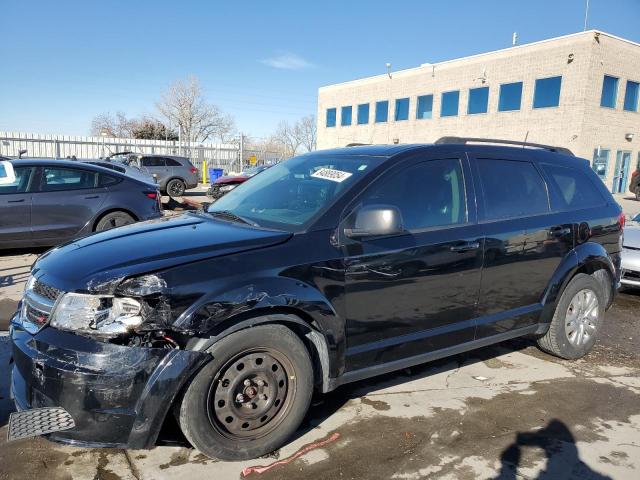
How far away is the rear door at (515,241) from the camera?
3.80 metres

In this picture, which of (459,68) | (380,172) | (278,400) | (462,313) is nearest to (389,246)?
(380,172)

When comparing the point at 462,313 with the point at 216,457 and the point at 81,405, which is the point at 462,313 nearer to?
the point at 216,457

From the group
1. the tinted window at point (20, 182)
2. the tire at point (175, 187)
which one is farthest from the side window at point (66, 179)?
the tire at point (175, 187)

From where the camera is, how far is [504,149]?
4.17 m

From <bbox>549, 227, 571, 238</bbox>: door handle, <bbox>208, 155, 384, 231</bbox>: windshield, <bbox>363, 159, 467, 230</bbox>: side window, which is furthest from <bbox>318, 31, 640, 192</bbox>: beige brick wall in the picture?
<bbox>208, 155, 384, 231</bbox>: windshield

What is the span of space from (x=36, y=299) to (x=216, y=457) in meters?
1.30

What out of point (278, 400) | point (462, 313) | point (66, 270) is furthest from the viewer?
point (462, 313)

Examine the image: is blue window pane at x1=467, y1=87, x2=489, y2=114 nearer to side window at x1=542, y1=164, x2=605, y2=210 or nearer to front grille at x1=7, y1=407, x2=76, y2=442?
side window at x1=542, y1=164, x2=605, y2=210

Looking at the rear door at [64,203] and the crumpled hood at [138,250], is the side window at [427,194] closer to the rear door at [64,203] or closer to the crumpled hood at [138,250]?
the crumpled hood at [138,250]

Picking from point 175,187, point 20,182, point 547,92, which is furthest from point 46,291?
point 547,92

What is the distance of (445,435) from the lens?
3.29 m

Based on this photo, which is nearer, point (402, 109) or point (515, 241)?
point (515, 241)

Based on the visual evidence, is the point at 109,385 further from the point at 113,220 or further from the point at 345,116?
the point at 345,116

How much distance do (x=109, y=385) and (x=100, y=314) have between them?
346 mm
